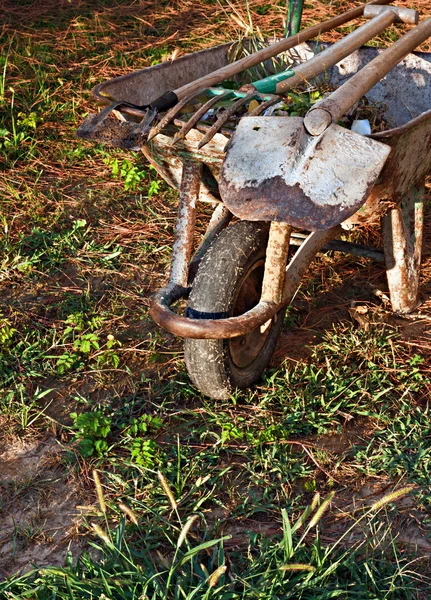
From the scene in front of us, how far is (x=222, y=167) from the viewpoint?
2654mm

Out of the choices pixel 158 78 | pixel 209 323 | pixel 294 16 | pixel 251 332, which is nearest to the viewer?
pixel 209 323

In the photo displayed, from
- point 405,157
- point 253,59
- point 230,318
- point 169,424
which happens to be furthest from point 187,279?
point 253,59

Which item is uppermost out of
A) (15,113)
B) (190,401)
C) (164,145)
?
(164,145)

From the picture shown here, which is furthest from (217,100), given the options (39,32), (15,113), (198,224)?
(39,32)

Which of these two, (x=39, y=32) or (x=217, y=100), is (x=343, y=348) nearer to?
(x=217, y=100)

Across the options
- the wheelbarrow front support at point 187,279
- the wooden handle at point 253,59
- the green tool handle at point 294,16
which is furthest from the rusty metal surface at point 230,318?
the green tool handle at point 294,16

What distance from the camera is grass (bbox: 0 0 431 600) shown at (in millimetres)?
2287

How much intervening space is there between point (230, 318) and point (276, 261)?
0.88 ft

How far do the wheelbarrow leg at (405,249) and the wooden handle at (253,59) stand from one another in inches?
34.1

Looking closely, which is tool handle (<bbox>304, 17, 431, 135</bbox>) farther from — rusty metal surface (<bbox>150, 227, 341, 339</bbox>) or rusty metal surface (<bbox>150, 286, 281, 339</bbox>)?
rusty metal surface (<bbox>150, 286, 281, 339</bbox>)

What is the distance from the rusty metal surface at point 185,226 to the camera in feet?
9.62

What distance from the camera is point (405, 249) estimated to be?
3342 millimetres

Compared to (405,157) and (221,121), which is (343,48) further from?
(221,121)

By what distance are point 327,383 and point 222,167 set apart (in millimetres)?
1015
